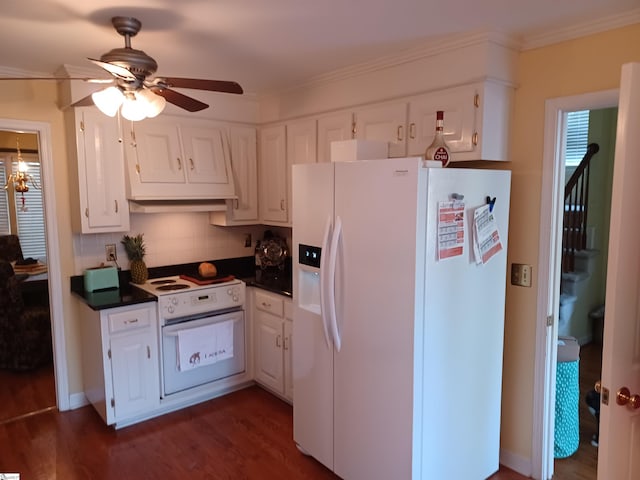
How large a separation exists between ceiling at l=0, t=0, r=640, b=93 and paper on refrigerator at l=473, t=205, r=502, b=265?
2.89 ft

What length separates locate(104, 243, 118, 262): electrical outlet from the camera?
3.31 metres

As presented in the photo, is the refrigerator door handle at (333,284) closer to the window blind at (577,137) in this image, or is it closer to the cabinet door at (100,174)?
the cabinet door at (100,174)

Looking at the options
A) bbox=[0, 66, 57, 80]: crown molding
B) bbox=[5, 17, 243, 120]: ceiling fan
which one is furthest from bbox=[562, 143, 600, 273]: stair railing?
bbox=[0, 66, 57, 80]: crown molding

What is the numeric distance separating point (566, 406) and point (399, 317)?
144 cm

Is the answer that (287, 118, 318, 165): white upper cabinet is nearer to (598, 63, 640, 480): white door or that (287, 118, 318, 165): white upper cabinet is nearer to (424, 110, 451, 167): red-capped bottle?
(424, 110, 451, 167): red-capped bottle

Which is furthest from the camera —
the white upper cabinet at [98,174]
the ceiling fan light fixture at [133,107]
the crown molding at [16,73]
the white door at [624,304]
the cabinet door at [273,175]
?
the cabinet door at [273,175]

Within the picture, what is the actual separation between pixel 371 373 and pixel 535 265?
1.07 m

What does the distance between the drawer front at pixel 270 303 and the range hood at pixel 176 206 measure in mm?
764

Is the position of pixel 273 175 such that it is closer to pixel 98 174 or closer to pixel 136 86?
pixel 98 174

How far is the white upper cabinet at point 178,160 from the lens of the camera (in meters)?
3.11

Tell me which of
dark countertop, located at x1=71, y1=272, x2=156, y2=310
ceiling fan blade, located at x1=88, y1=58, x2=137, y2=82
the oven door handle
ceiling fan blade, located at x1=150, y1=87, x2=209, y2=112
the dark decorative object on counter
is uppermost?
ceiling fan blade, located at x1=88, y1=58, x2=137, y2=82

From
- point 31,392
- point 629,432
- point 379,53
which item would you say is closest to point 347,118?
point 379,53

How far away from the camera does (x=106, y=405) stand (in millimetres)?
2877

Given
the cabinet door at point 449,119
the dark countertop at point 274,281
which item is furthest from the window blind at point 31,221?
the cabinet door at point 449,119
